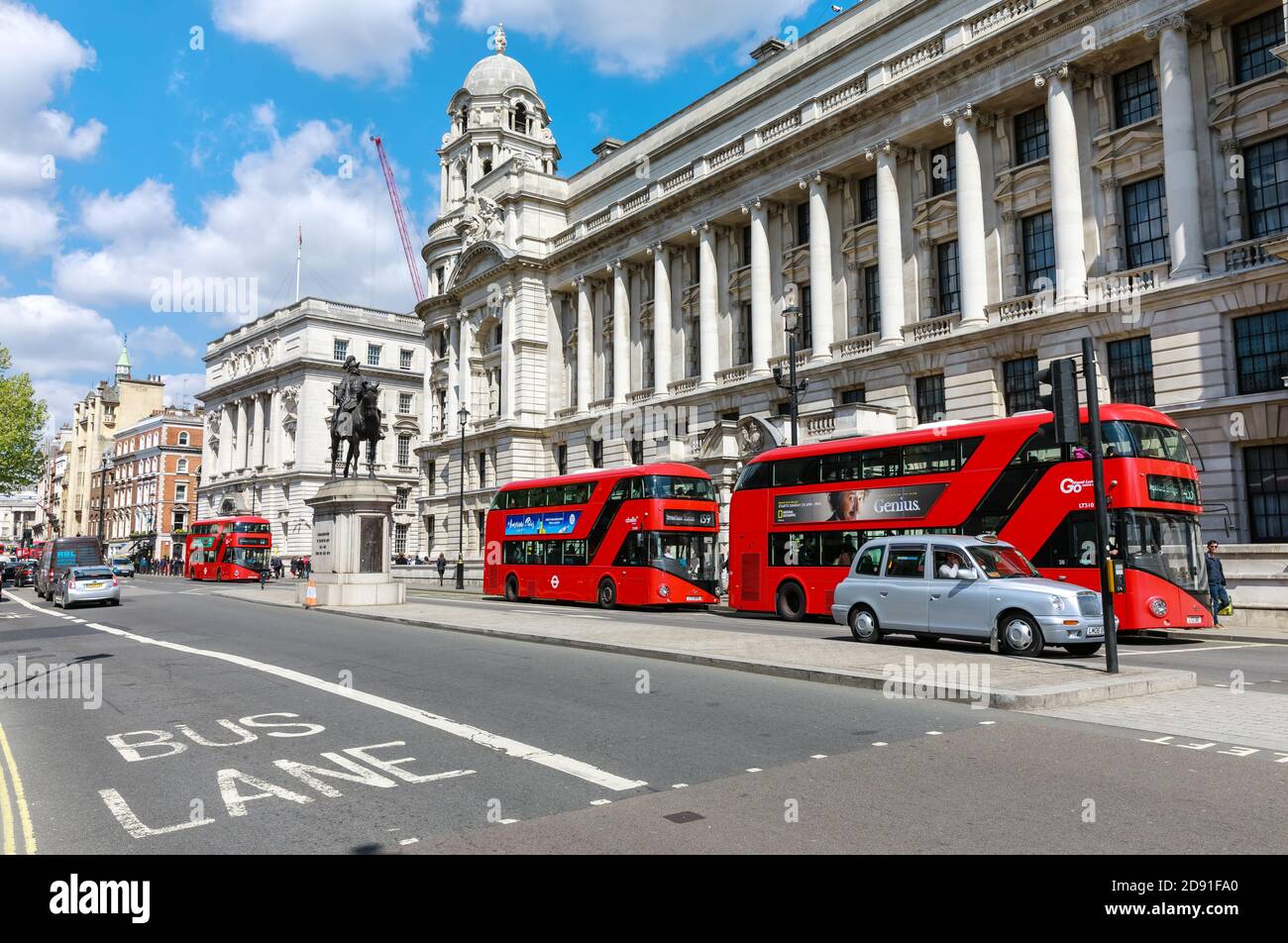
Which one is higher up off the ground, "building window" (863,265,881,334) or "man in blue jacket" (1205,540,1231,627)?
"building window" (863,265,881,334)

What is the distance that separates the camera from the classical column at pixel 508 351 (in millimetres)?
52875

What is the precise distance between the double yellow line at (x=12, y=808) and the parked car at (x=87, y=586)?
25.5m

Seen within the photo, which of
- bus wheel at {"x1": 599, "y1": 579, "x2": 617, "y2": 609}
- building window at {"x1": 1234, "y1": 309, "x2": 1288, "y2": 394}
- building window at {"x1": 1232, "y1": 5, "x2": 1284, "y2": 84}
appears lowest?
bus wheel at {"x1": 599, "y1": 579, "x2": 617, "y2": 609}

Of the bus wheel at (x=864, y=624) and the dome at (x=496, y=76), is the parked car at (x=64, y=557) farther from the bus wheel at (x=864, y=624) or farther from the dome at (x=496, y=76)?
the dome at (x=496, y=76)

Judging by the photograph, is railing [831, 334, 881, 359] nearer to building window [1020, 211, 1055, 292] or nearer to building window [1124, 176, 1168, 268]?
building window [1020, 211, 1055, 292]

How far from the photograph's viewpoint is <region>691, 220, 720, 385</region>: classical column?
40.9 meters

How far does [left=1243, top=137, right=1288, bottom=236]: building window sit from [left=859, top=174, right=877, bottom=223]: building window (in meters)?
13.6

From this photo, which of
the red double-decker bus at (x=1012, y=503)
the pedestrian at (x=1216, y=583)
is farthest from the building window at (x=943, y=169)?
the pedestrian at (x=1216, y=583)

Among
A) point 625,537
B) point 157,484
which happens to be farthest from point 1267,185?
point 157,484

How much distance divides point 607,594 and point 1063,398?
18.2 meters

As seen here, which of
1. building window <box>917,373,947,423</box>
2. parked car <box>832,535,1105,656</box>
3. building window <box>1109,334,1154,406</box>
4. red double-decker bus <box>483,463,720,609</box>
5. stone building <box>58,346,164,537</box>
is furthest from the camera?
stone building <box>58,346,164,537</box>

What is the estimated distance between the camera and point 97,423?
379ft

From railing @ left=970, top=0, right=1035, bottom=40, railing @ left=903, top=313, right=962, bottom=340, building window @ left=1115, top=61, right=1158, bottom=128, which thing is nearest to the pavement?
railing @ left=903, top=313, right=962, bottom=340
